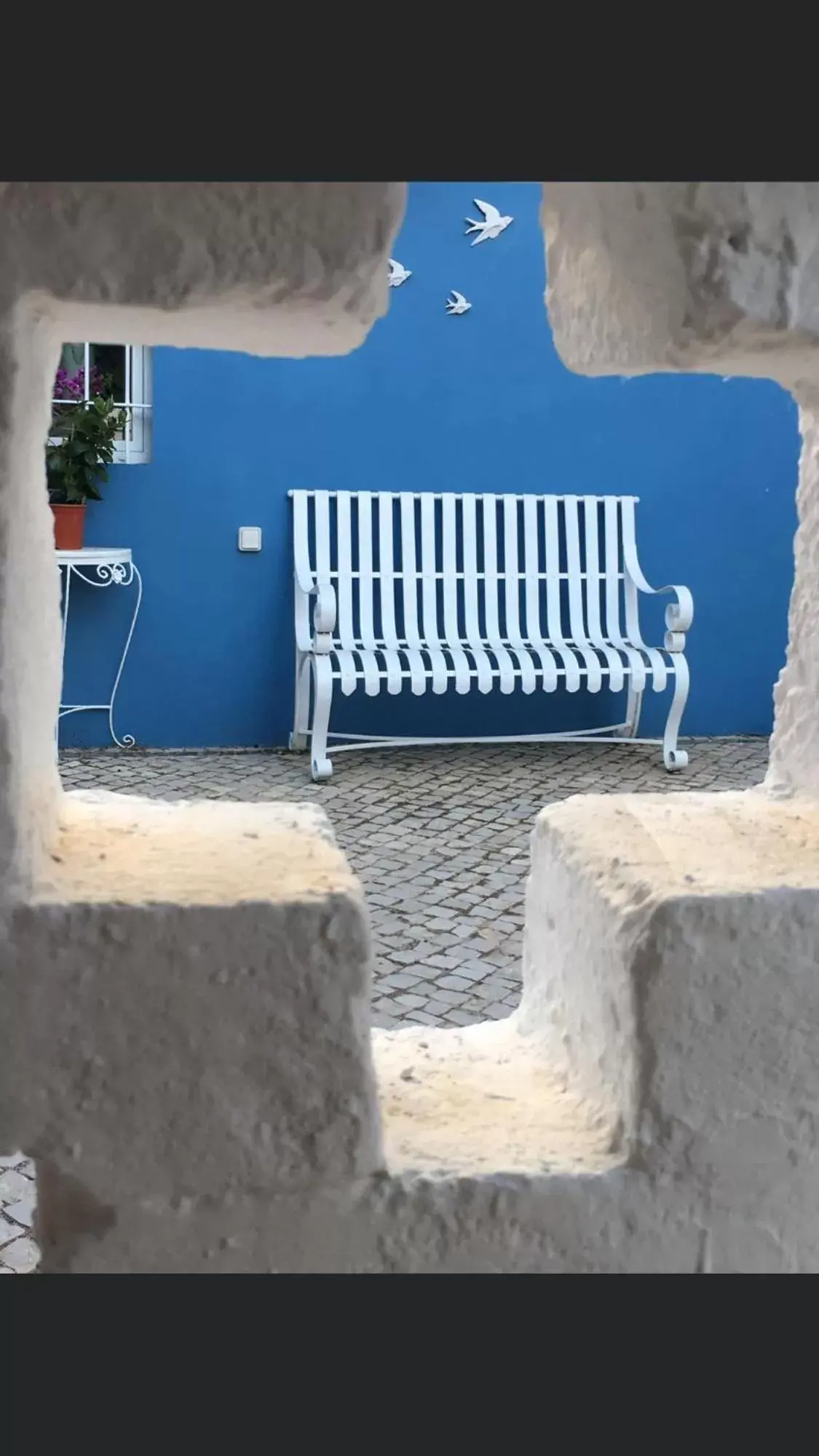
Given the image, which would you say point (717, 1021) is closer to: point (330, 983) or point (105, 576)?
point (330, 983)

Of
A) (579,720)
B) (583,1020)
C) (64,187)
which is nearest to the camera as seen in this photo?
(64,187)

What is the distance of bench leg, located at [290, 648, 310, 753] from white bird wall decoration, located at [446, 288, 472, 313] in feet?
5.39

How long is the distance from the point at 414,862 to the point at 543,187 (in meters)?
2.88

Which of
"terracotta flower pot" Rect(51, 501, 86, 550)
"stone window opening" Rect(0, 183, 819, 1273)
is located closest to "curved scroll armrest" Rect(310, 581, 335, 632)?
"terracotta flower pot" Rect(51, 501, 86, 550)

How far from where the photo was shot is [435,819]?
4227 millimetres

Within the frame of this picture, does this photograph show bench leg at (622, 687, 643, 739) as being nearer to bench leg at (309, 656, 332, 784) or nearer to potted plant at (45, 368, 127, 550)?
bench leg at (309, 656, 332, 784)

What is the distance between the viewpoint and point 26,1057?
878 millimetres

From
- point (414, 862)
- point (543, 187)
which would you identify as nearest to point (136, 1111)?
point (543, 187)

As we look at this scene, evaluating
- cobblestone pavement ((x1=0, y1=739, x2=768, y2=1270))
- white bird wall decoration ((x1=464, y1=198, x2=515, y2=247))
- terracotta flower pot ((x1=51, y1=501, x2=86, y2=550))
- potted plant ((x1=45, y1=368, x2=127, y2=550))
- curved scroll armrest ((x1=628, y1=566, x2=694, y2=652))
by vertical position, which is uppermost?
white bird wall decoration ((x1=464, y1=198, x2=515, y2=247))

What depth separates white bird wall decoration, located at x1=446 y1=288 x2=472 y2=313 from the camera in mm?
5305

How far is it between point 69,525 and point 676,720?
264 cm

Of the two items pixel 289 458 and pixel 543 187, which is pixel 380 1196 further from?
pixel 289 458

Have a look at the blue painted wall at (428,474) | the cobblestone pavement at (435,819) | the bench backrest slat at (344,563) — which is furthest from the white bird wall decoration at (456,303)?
the cobblestone pavement at (435,819)

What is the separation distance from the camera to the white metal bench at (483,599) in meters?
5.16
